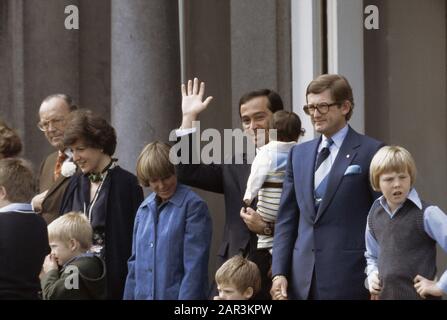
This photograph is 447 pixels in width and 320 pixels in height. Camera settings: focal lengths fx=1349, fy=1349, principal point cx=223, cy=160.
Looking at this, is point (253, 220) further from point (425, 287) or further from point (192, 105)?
point (425, 287)

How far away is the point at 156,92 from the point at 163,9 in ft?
2.44

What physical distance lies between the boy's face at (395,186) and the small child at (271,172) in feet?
3.59

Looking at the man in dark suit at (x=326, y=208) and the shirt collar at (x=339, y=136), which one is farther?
the shirt collar at (x=339, y=136)

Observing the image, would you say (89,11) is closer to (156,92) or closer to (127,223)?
(156,92)

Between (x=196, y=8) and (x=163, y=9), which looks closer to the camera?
(x=163, y=9)

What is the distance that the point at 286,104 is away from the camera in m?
11.8

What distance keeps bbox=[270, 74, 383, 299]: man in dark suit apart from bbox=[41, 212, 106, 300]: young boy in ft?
4.05

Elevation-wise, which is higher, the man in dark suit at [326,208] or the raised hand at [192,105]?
the raised hand at [192,105]

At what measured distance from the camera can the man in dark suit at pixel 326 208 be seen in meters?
8.30

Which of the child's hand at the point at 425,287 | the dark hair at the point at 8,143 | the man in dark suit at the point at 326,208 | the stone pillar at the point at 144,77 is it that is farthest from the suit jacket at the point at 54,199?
the child's hand at the point at 425,287

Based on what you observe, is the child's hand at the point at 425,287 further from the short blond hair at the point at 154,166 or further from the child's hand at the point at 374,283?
the short blond hair at the point at 154,166

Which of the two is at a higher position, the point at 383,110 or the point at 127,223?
the point at 383,110
